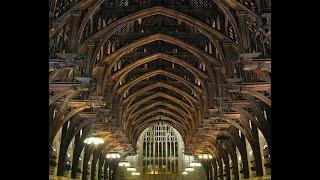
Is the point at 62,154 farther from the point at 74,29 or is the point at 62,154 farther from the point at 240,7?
the point at 240,7

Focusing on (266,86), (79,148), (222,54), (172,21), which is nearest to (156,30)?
(172,21)

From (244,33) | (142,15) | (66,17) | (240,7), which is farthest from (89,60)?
(240,7)

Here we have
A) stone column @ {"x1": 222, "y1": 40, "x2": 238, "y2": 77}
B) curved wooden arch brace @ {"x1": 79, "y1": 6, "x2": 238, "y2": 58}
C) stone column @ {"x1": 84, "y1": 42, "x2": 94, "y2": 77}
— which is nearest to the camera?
stone column @ {"x1": 84, "y1": 42, "x2": 94, "y2": 77}

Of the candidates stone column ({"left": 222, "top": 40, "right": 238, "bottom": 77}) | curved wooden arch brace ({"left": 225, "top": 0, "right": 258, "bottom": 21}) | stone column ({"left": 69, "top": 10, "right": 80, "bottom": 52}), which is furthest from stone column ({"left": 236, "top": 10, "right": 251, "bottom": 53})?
stone column ({"left": 69, "top": 10, "right": 80, "bottom": 52})

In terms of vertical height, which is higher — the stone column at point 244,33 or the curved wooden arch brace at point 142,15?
the curved wooden arch brace at point 142,15

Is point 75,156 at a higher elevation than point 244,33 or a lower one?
lower

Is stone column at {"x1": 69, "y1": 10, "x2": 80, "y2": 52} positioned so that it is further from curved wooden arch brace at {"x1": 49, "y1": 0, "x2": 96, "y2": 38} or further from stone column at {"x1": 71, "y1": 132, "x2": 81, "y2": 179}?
stone column at {"x1": 71, "y1": 132, "x2": 81, "y2": 179}

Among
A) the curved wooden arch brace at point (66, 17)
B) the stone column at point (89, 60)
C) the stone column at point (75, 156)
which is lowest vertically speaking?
the stone column at point (75, 156)

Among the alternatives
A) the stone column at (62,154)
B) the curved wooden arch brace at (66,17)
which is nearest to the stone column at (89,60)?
the curved wooden arch brace at (66,17)

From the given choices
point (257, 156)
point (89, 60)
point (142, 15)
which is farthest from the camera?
point (257, 156)

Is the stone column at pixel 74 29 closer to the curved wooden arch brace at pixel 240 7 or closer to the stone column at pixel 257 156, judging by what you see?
the curved wooden arch brace at pixel 240 7
